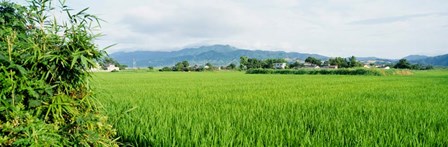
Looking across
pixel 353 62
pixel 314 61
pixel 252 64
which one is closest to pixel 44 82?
pixel 252 64

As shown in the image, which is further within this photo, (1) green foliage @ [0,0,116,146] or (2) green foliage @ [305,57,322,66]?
(2) green foliage @ [305,57,322,66]

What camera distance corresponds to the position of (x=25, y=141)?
1.94 metres

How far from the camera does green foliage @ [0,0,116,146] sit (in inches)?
79.1

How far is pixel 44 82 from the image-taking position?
2.14m

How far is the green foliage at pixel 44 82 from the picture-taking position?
201 cm

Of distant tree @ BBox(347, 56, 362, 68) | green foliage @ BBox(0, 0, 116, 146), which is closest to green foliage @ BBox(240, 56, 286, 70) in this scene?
distant tree @ BBox(347, 56, 362, 68)

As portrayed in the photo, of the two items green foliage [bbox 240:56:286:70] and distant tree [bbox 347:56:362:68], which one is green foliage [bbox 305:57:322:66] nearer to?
green foliage [bbox 240:56:286:70]

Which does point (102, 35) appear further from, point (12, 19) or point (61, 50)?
point (12, 19)

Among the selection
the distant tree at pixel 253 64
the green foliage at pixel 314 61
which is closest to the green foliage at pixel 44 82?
the distant tree at pixel 253 64

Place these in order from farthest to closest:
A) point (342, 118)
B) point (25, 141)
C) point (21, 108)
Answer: point (342, 118), point (21, 108), point (25, 141)

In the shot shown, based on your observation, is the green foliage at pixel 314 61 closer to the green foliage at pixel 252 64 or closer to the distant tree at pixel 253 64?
the green foliage at pixel 252 64

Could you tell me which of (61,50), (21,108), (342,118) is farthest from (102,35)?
(342,118)

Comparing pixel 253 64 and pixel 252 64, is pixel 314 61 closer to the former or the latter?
pixel 253 64

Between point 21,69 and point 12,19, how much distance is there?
1.91 feet
